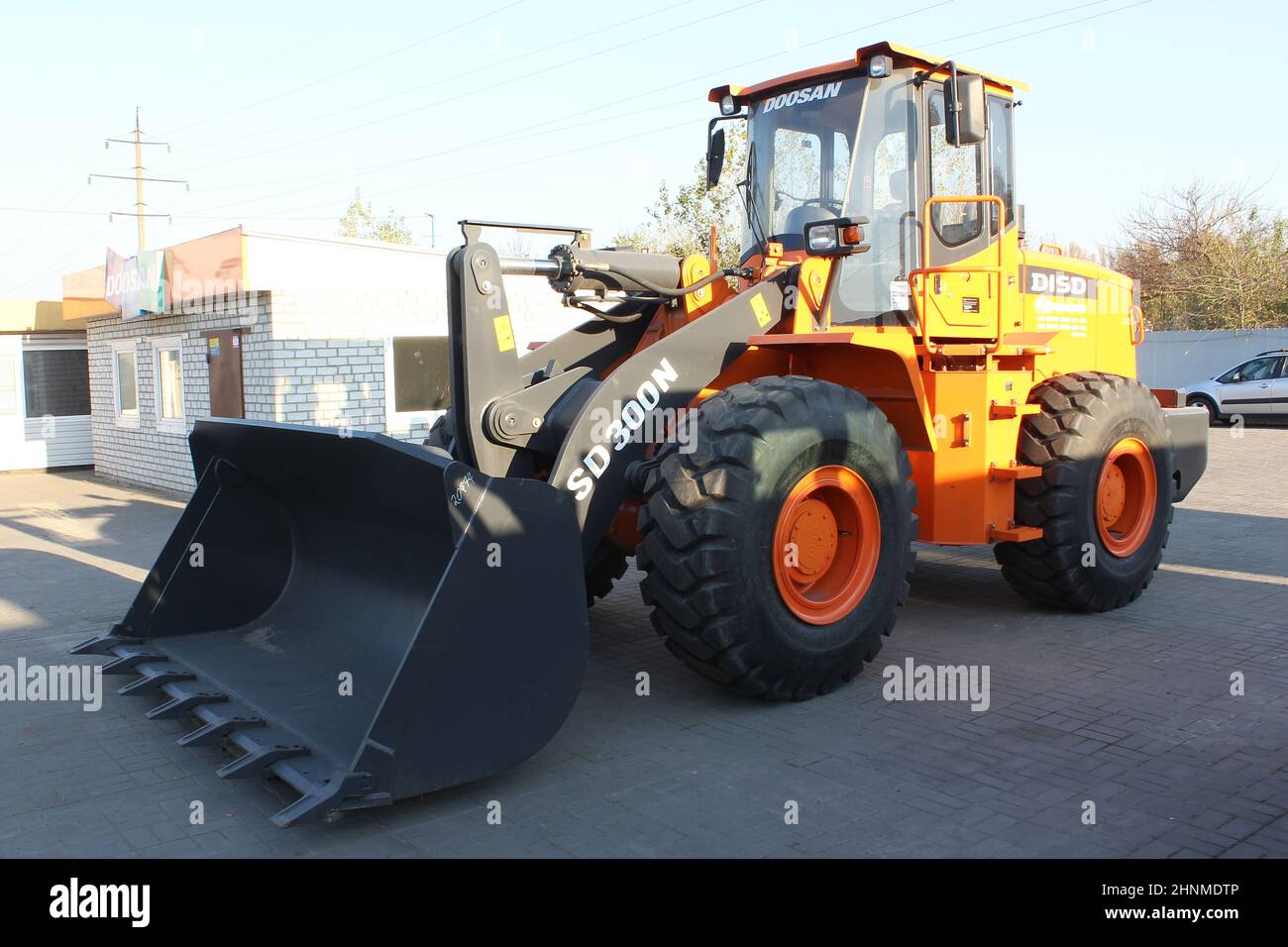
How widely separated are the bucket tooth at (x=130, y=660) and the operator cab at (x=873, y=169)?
13.3 ft

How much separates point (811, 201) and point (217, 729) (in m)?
4.31

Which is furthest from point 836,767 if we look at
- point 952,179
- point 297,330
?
point 297,330

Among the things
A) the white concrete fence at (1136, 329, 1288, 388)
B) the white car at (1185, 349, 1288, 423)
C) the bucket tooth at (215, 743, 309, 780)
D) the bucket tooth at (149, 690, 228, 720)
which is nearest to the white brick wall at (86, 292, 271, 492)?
the bucket tooth at (149, 690, 228, 720)

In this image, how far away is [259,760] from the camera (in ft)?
13.8

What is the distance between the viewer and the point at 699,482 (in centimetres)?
493

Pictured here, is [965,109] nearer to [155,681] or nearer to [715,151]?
[715,151]

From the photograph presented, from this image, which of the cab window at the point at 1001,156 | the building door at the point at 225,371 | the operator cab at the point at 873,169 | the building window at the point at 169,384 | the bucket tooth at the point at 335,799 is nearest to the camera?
the bucket tooth at the point at 335,799

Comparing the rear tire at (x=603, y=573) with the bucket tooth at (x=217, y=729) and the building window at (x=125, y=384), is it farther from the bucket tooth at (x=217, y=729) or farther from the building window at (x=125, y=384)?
the building window at (x=125, y=384)

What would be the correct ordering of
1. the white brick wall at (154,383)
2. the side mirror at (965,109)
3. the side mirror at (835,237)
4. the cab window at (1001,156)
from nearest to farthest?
the side mirror at (965,109) < the side mirror at (835,237) < the cab window at (1001,156) < the white brick wall at (154,383)

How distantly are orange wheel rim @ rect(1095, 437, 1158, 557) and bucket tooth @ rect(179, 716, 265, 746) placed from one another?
5.38m

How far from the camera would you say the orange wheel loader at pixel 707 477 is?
432 centimetres

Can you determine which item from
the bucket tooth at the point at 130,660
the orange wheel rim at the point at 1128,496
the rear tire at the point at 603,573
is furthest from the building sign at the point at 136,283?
the orange wheel rim at the point at 1128,496
